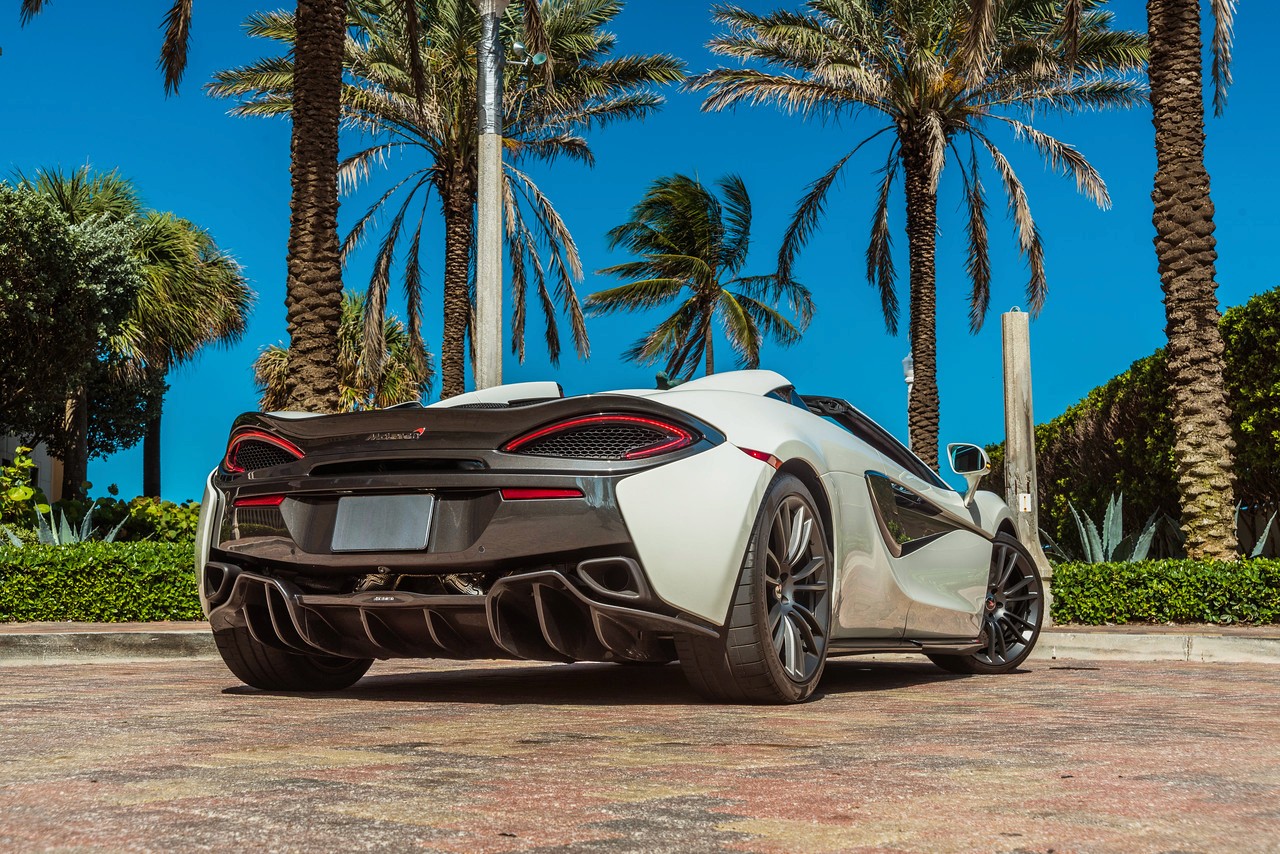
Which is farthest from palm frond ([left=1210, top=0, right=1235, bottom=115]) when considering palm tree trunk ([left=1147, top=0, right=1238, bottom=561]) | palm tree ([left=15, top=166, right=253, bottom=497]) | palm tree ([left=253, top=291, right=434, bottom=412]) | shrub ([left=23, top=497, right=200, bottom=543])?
palm tree ([left=253, top=291, right=434, bottom=412])

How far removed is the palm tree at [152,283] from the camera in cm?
3111

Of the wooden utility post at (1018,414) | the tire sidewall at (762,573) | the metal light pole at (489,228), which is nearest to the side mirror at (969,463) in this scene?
the tire sidewall at (762,573)

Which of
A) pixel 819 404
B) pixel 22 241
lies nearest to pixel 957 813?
Result: pixel 819 404

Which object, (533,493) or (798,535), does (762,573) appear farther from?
(533,493)

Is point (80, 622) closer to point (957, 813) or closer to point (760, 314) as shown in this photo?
point (957, 813)

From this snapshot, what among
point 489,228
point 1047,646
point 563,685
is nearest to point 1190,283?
point 1047,646

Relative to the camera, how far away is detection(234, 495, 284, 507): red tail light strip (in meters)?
4.60

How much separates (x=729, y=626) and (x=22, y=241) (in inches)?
998

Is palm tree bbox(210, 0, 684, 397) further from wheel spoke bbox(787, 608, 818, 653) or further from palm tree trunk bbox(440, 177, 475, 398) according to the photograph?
wheel spoke bbox(787, 608, 818, 653)

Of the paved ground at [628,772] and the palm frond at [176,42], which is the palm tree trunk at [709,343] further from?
the paved ground at [628,772]

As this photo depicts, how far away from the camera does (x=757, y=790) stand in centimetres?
273

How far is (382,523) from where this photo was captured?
4379mm

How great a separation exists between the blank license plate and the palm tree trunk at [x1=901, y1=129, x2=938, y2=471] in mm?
18376

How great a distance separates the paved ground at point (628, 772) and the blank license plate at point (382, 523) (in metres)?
0.54
